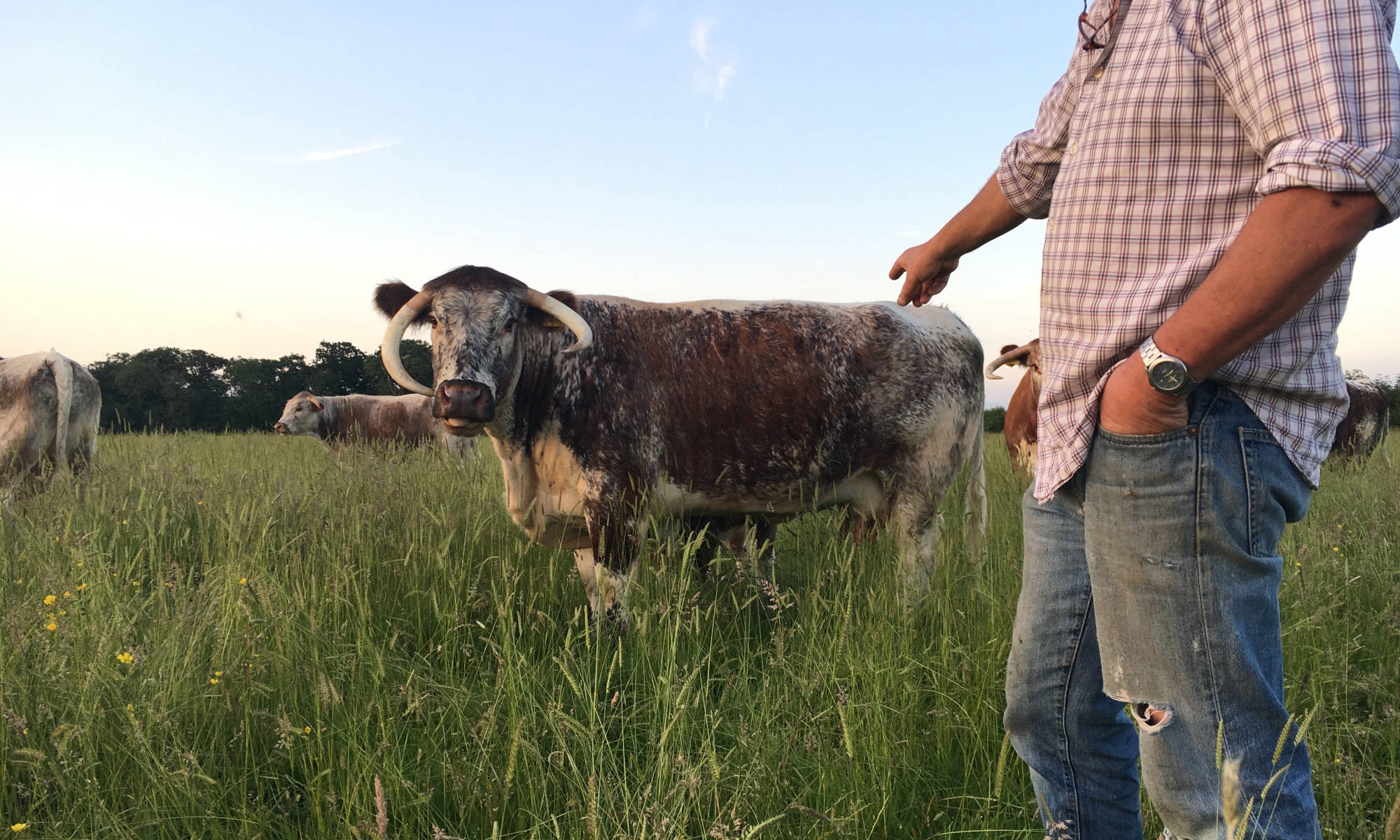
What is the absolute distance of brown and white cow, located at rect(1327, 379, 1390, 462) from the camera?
35.8ft

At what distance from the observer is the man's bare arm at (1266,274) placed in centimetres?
110

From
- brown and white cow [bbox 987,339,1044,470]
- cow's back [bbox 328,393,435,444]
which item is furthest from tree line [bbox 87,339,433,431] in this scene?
brown and white cow [bbox 987,339,1044,470]

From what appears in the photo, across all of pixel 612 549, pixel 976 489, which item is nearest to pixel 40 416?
pixel 612 549

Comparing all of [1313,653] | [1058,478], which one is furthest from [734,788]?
[1313,653]

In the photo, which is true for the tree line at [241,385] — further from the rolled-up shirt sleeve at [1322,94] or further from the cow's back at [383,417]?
the rolled-up shirt sleeve at [1322,94]

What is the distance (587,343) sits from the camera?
3.81m

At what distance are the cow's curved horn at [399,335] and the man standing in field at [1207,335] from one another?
10.7 feet

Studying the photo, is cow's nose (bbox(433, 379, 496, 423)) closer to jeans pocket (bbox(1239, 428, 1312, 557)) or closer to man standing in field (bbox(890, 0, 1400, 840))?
man standing in field (bbox(890, 0, 1400, 840))

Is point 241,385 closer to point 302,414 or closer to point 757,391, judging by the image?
point 302,414

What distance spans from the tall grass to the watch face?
30.0 inches

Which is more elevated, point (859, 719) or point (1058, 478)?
point (1058, 478)

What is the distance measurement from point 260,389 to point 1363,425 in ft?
77.1

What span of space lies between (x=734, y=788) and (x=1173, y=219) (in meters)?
1.49

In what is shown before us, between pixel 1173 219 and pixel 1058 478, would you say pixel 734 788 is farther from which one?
pixel 1173 219
